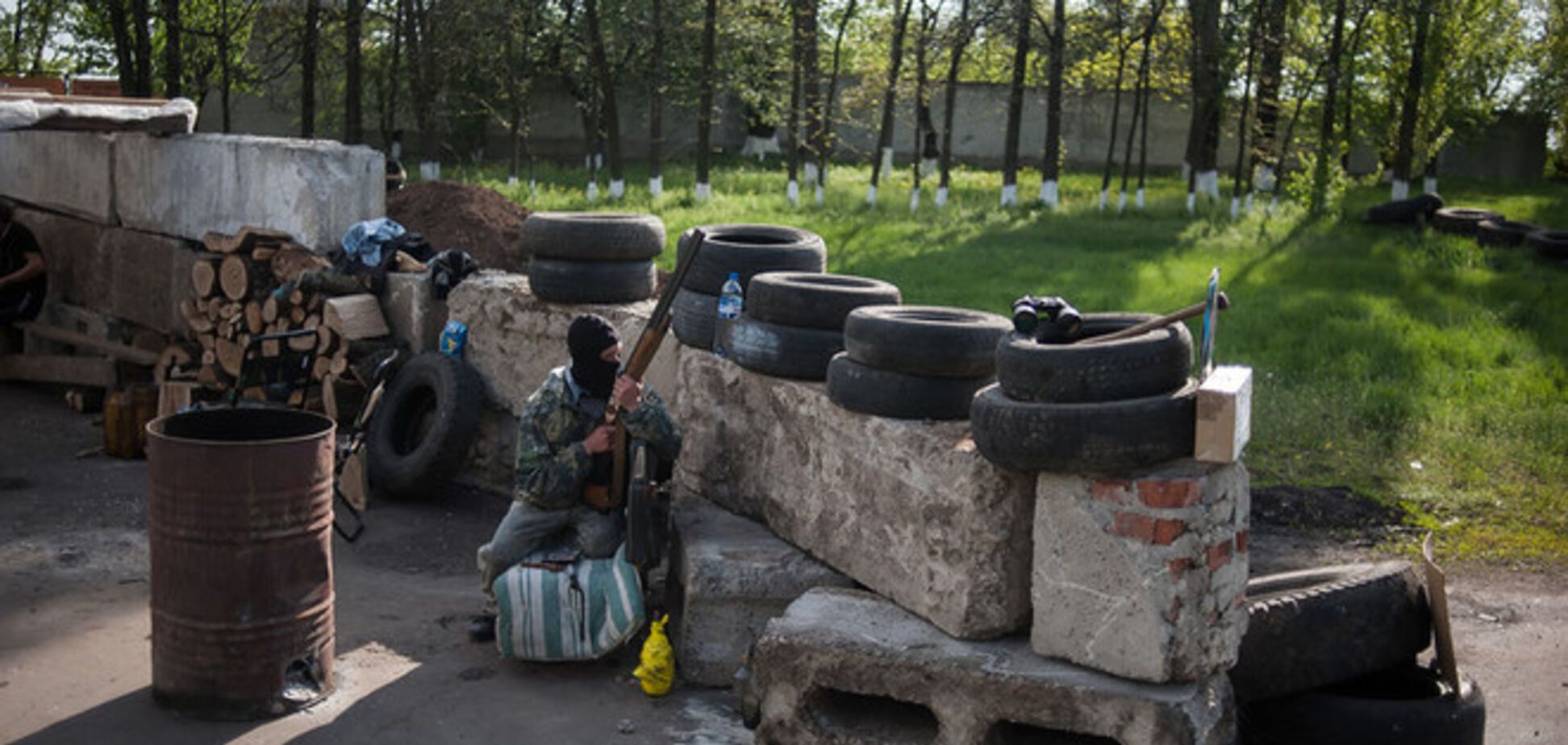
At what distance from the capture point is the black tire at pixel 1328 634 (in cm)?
581

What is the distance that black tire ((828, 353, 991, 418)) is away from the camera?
613 centimetres

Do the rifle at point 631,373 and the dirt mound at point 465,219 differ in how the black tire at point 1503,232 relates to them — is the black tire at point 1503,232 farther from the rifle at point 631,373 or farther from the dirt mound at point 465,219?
the rifle at point 631,373

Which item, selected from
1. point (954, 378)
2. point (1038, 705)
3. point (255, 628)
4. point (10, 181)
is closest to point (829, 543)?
point (954, 378)

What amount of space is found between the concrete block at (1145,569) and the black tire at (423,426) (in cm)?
477

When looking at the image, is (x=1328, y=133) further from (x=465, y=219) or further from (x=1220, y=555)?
(x=1220, y=555)

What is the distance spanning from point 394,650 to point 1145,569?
3468mm

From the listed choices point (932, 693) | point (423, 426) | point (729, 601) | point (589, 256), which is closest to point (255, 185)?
point (423, 426)

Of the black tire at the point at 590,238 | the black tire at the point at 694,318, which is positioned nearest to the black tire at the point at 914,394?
the black tire at the point at 694,318

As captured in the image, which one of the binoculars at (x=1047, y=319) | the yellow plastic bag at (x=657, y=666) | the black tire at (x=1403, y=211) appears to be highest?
the black tire at (x=1403, y=211)

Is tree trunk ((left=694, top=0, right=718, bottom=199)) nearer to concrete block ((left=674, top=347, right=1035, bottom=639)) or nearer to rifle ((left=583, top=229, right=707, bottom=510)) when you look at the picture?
concrete block ((left=674, top=347, right=1035, bottom=639))

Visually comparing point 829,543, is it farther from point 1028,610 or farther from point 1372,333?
point 1372,333

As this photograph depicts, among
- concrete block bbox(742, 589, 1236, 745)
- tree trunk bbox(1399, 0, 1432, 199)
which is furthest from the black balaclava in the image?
tree trunk bbox(1399, 0, 1432, 199)

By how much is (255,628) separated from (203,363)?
17.7 ft

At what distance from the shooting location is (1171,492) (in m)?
5.10
